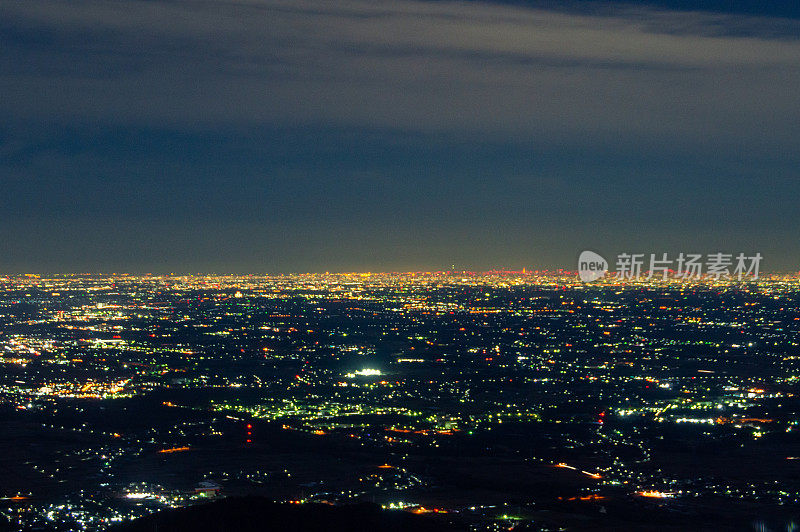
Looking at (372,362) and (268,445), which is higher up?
(372,362)

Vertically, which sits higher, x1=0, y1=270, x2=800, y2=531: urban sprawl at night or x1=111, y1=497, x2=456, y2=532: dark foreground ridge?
x1=0, y1=270, x2=800, y2=531: urban sprawl at night

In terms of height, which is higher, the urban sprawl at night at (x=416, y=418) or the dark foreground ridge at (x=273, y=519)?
the urban sprawl at night at (x=416, y=418)

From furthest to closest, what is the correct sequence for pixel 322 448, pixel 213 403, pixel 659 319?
pixel 659 319, pixel 213 403, pixel 322 448

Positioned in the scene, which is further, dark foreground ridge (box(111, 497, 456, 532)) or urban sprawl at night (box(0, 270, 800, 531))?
urban sprawl at night (box(0, 270, 800, 531))

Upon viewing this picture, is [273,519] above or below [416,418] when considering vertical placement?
below

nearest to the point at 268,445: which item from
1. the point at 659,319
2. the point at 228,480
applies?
the point at 228,480

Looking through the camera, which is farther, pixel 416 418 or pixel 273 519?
pixel 416 418

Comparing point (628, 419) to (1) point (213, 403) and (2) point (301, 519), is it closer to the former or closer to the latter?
(1) point (213, 403)

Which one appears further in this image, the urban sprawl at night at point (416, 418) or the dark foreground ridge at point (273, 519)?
the urban sprawl at night at point (416, 418)
